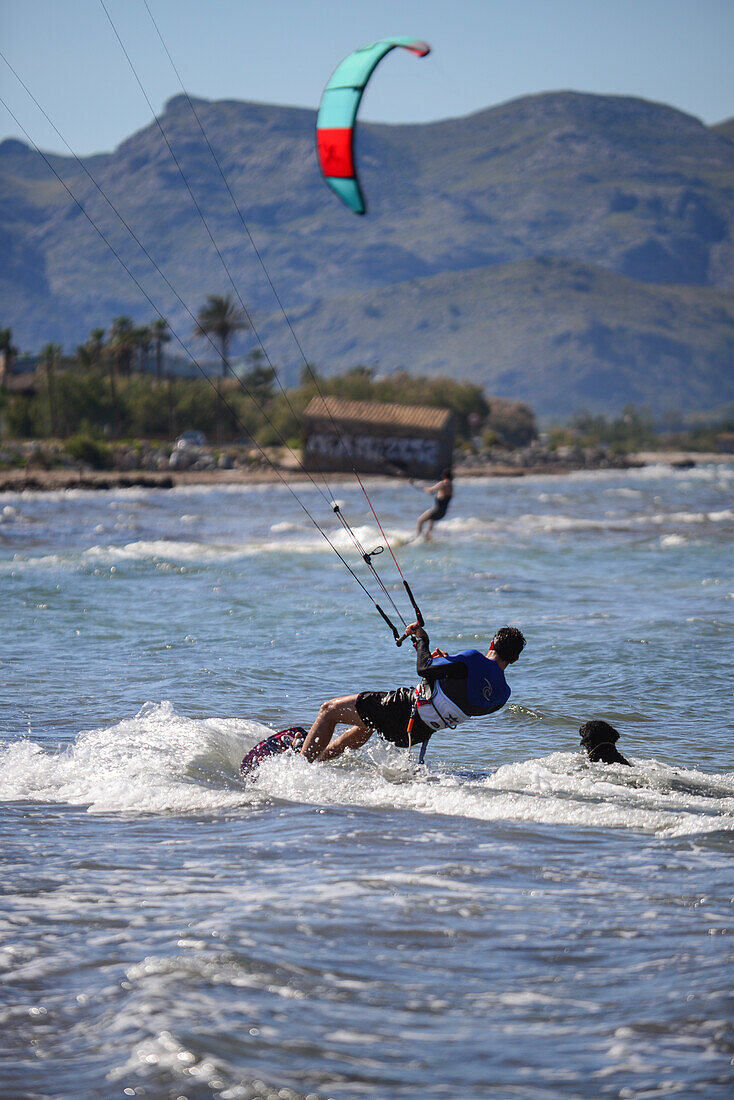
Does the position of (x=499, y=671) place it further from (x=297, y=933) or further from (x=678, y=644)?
(x=678, y=644)

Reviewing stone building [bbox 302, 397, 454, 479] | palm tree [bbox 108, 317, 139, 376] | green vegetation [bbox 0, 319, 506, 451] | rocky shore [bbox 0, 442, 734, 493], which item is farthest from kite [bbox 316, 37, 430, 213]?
palm tree [bbox 108, 317, 139, 376]

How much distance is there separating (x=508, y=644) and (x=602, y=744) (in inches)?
55.5

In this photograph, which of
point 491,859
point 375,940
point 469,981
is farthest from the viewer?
point 491,859

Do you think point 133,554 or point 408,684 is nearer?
point 408,684

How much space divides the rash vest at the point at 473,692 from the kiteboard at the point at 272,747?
110 centimetres

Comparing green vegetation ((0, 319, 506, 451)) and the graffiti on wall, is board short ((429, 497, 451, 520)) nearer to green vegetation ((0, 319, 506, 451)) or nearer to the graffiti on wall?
green vegetation ((0, 319, 506, 451))

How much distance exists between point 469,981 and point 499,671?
2.99 meters

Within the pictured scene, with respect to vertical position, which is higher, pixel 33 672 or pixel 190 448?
pixel 190 448

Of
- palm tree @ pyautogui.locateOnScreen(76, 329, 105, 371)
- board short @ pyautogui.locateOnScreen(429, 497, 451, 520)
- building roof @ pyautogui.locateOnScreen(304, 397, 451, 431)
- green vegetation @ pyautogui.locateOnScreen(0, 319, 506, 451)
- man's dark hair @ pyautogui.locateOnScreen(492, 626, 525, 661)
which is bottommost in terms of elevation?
man's dark hair @ pyautogui.locateOnScreen(492, 626, 525, 661)

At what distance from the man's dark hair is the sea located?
0.89 metres

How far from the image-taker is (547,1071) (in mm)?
4090

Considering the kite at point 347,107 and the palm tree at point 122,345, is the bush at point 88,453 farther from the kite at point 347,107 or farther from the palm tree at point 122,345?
the kite at point 347,107

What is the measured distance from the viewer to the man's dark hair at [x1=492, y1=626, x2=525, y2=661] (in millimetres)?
7492

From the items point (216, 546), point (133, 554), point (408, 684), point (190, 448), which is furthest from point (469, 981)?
point (190, 448)
